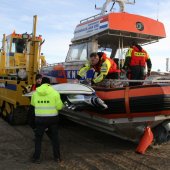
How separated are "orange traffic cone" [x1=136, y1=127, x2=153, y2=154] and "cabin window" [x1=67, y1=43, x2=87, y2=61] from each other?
2436 millimetres

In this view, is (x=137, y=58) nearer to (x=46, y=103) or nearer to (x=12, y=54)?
(x=46, y=103)

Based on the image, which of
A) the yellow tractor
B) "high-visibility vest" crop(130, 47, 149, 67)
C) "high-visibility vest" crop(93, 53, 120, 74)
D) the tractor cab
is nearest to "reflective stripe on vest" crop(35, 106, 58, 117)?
"high-visibility vest" crop(93, 53, 120, 74)

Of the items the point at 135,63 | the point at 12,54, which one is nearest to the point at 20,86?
the point at 12,54

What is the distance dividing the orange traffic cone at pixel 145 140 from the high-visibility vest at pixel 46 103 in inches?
63.6

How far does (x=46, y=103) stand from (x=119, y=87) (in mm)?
1305

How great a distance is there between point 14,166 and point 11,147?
49.4 inches

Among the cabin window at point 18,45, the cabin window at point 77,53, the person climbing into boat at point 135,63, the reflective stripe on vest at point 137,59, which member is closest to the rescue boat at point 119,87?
the cabin window at point 77,53

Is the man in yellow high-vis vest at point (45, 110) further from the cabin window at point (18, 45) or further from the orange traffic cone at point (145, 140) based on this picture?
the cabin window at point (18, 45)

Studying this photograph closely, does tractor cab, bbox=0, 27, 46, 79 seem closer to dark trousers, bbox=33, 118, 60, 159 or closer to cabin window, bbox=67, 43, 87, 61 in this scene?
cabin window, bbox=67, 43, 87, 61

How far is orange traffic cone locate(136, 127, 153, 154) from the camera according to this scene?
20.2 ft

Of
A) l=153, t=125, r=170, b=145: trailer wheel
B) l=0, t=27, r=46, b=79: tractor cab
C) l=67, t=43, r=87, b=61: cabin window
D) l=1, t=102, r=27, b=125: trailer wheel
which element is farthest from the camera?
l=0, t=27, r=46, b=79: tractor cab

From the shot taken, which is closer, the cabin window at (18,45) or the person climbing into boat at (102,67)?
the person climbing into boat at (102,67)

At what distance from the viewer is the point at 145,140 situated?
6188mm

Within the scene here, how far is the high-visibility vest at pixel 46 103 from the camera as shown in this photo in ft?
18.6
